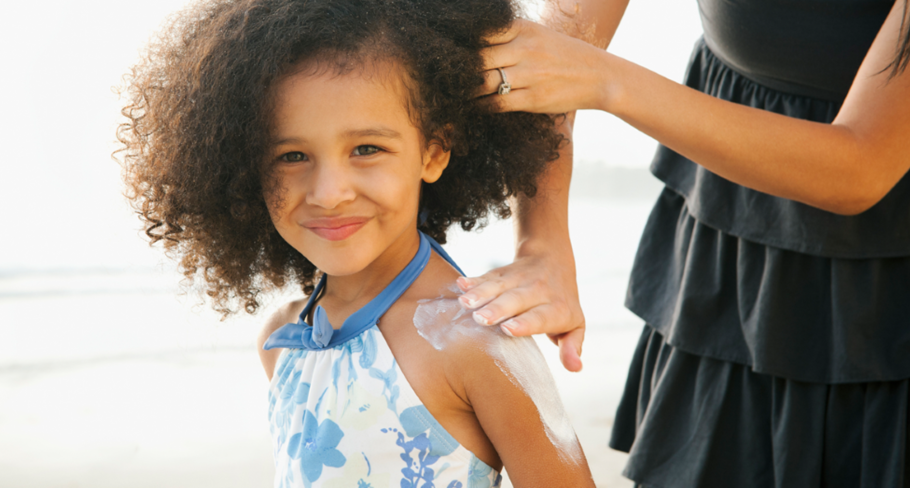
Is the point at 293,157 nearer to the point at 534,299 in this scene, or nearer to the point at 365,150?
the point at 365,150

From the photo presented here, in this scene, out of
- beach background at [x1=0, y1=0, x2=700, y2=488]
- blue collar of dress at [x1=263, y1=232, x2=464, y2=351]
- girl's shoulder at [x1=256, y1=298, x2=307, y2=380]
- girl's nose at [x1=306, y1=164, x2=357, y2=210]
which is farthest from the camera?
beach background at [x1=0, y1=0, x2=700, y2=488]

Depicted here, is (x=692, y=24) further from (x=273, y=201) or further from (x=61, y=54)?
(x=273, y=201)

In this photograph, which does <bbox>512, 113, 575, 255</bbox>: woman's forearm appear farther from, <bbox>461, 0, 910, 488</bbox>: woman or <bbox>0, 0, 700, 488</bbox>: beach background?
<bbox>0, 0, 700, 488</bbox>: beach background

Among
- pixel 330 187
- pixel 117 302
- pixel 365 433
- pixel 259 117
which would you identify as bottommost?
pixel 365 433

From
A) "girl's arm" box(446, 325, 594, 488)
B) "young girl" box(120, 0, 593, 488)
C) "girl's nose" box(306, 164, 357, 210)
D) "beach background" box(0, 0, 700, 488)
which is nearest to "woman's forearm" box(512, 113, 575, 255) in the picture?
"young girl" box(120, 0, 593, 488)

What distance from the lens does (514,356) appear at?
1069 millimetres

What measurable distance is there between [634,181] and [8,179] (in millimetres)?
9185

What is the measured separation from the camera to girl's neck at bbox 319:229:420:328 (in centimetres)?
124

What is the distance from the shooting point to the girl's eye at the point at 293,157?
110 centimetres

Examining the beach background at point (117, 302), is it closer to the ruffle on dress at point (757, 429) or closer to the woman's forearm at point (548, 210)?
the woman's forearm at point (548, 210)

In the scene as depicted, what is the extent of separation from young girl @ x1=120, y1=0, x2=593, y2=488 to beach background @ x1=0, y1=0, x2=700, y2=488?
0.73ft

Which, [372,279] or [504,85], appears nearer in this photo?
[504,85]

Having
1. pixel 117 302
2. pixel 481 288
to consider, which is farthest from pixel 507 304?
pixel 117 302

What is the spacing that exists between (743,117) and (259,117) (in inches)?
30.0
